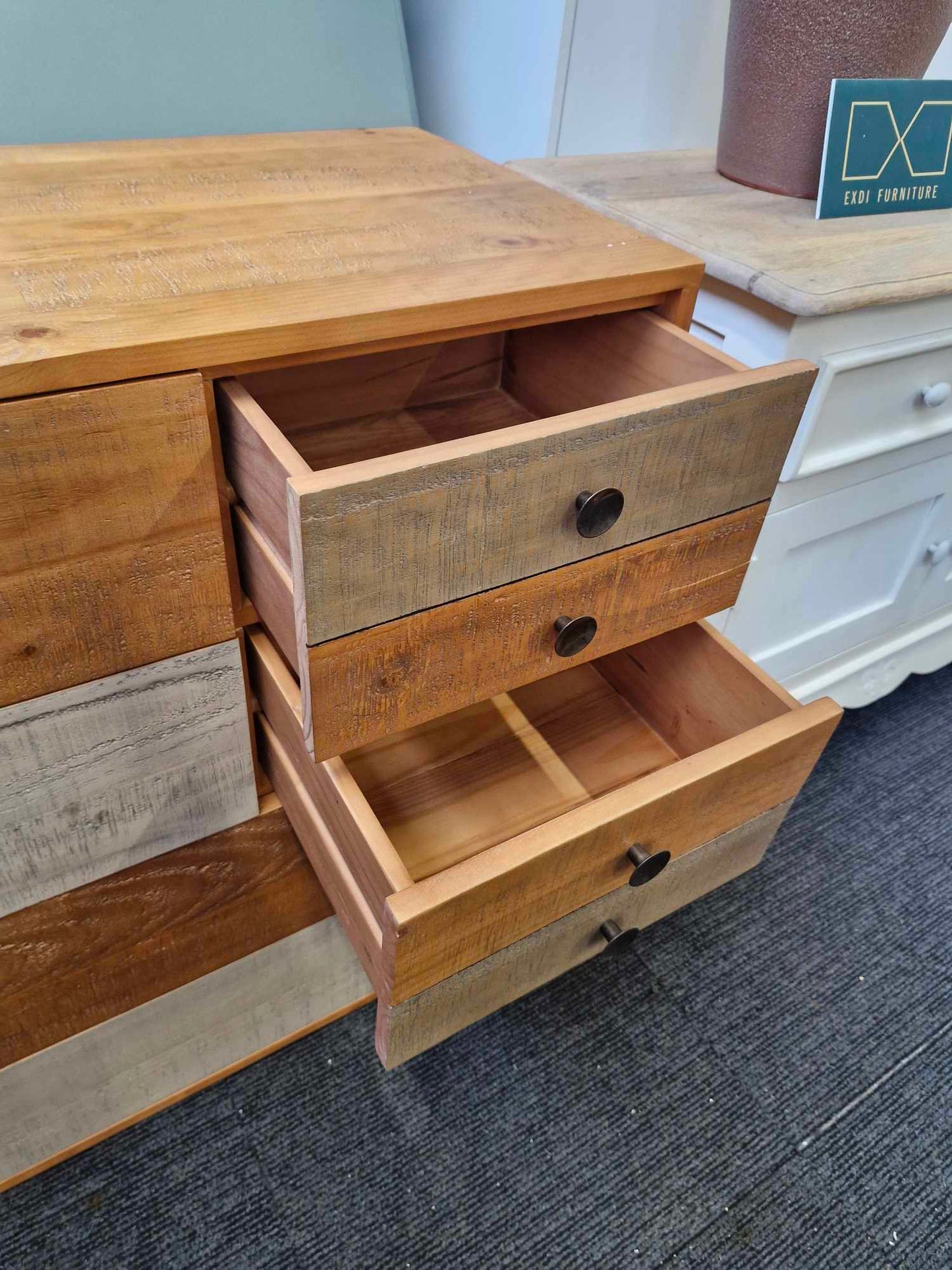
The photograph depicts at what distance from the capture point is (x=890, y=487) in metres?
0.92

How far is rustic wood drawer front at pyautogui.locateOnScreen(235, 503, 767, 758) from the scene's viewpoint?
0.48 m

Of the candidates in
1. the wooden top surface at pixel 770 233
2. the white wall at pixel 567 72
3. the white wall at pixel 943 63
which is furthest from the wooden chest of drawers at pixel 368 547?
the white wall at pixel 943 63

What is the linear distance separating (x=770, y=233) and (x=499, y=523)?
0.48m

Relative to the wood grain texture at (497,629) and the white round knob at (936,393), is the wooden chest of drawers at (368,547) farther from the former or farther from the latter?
the white round knob at (936,393)

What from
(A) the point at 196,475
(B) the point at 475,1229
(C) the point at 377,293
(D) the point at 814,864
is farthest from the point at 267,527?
(D) the point at 814,864

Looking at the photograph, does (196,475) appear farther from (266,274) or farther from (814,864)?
(814,864)

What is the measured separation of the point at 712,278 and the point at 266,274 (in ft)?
1.36

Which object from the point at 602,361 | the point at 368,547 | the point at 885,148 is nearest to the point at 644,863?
the point at 368,547

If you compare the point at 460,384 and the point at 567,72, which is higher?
the point at 567,72

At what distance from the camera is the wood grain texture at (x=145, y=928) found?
2.12ft

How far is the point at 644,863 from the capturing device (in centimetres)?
56

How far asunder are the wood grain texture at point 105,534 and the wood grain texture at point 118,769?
0.8 inches

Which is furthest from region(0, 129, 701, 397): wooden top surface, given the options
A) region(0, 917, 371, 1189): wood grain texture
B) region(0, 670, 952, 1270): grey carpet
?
region(0, 670, 952, 1270): grey carpet

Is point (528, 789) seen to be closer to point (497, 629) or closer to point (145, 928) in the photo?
point (497, 629)
